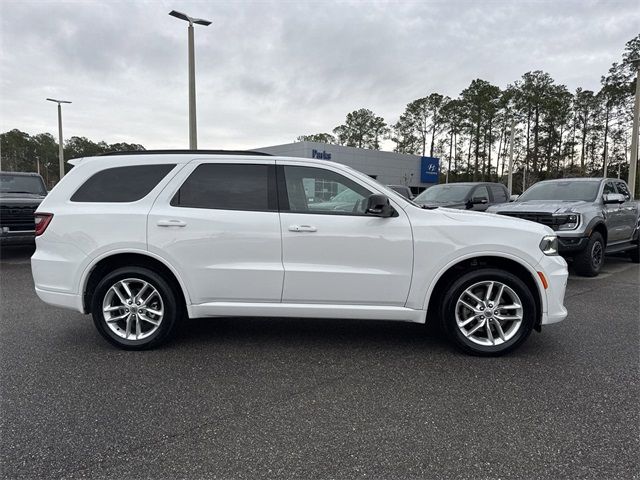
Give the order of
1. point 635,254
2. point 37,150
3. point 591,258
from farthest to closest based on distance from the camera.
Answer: point 37,150 < point 635,254 < point 591,258

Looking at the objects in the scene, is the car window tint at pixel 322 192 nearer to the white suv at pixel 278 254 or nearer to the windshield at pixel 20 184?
the white suv at pixel 278 254

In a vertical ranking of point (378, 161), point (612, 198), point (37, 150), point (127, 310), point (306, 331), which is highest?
point (37, 150)

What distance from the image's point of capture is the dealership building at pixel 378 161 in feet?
119

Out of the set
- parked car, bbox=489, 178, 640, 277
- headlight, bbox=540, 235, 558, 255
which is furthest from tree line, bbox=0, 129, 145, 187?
headlight, bbox=540, 235, 558, 255

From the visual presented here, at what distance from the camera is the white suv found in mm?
3775

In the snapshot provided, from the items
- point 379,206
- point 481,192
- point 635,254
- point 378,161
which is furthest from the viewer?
point 378,161

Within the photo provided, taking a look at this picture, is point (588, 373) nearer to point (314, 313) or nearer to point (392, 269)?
point (392, 269)

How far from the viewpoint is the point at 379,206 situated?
3699 mm

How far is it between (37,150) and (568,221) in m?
115

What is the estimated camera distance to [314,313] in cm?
386

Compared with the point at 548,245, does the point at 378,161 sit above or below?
above

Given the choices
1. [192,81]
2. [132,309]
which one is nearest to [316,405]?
[132,309]

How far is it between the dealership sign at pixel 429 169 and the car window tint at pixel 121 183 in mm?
51367

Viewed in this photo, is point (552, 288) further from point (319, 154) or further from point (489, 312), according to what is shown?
point (319, 154)
